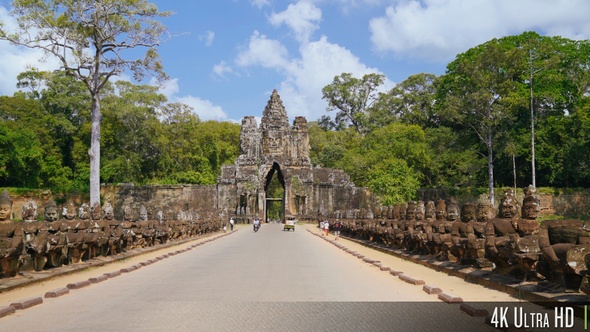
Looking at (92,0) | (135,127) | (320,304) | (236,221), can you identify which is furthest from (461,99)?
(320,304)

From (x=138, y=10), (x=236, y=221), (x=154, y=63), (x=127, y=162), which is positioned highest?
(x=138, y=10)

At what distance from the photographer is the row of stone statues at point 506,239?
314 inches

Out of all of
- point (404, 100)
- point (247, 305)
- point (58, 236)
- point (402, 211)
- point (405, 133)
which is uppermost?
point (404, 100)

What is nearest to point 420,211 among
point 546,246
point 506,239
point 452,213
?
point 452,213

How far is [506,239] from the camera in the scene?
1041 centimetres

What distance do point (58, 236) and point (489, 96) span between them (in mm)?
37569

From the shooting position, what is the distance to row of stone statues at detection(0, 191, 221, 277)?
425 inches

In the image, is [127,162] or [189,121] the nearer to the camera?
[127,162]

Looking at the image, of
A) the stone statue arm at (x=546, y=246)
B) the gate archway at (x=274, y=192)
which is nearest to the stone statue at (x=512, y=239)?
the stone statue arm at (x=546, y=246)

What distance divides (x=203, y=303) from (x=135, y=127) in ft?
191

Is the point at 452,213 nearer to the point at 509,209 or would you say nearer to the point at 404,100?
the point at 509,209

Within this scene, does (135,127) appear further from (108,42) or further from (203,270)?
(203,270)

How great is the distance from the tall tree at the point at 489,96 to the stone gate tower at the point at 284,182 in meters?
14.1

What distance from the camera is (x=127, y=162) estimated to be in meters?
63.9
